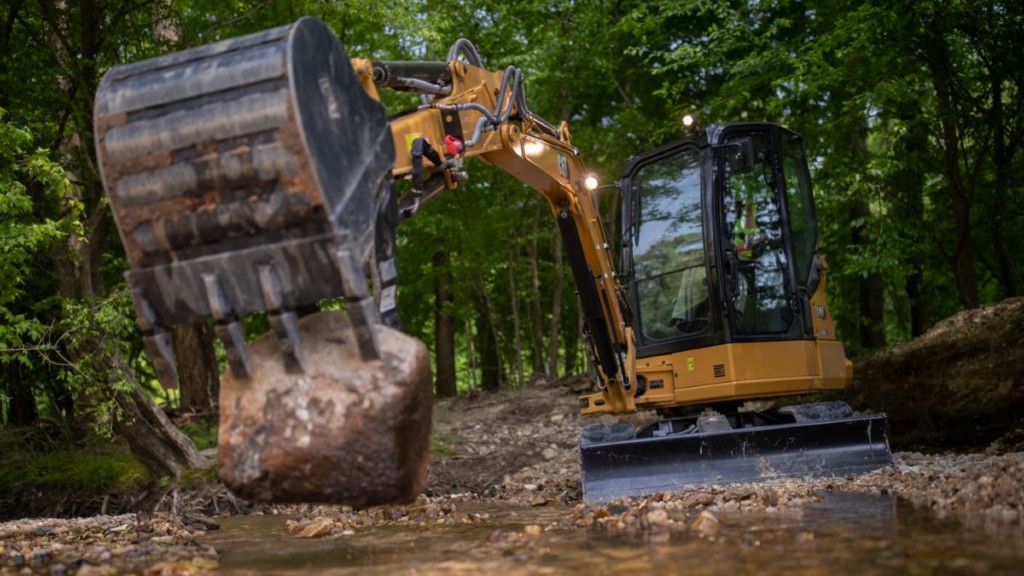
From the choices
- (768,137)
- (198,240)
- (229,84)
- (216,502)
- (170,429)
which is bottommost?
(216,502)

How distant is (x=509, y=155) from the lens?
6902 mm

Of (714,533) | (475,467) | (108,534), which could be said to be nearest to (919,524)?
(714,533)

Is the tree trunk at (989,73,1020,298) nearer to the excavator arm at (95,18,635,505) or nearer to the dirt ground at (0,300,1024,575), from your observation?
the dirt ground at (0,300,1024,575)

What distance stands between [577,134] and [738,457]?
31.7 ft

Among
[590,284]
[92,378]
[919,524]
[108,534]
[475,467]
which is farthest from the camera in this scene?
[475,467]

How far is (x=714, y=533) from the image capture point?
5039mm

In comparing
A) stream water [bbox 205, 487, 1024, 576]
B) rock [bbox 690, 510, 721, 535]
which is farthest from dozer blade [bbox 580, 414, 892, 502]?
rock [bbox 690, 510, 721, 535]

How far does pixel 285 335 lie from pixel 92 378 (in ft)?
19.6

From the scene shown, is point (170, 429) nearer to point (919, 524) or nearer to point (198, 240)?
point (198, 240)

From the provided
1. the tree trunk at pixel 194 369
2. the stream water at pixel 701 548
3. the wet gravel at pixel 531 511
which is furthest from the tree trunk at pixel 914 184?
the tree trunk at pixel 194 369

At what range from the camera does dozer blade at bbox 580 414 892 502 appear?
286 inches

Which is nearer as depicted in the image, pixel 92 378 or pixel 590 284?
pixel 590 284

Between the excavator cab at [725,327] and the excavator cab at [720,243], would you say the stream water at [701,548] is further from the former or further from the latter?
the excavator cab at [720,243]

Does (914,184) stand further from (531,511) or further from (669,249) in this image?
(531,511)
